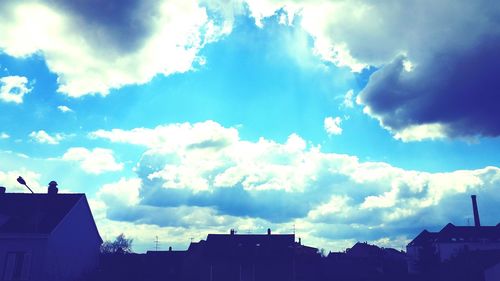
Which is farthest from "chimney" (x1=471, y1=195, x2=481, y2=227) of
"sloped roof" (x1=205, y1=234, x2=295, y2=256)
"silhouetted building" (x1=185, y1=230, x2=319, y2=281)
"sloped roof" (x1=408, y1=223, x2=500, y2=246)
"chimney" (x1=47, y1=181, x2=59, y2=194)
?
"chimney" (x1=47, y1=181, x2=59, y2=194)

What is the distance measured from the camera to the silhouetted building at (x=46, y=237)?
3366 centimetres

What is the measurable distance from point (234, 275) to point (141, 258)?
36.7ft

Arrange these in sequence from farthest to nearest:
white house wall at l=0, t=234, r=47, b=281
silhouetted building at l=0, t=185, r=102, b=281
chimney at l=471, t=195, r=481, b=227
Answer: chimney at l=471, t=195, r=481, b=227 < silhouetted building at l=0, t=185, r=102, b=281 < white house wall at l=0, t=234, r=47, b=281

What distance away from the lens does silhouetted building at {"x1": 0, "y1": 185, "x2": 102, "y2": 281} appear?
3366 centimetres

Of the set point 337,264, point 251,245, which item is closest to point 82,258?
point 251,245

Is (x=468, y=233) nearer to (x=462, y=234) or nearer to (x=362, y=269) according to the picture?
(x=462, y=234)

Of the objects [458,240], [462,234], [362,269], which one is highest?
[462,234]

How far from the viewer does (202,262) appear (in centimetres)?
4944

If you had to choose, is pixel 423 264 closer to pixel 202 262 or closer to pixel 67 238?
pixel 202 262

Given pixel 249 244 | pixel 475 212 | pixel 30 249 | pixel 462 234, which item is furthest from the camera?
pixel 475 212

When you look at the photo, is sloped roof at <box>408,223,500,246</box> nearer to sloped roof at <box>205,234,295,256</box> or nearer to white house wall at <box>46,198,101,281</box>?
sloped roof at <box>205,234,295,256</box>

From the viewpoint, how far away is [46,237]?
33750mm

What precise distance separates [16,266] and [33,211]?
5.31 meters

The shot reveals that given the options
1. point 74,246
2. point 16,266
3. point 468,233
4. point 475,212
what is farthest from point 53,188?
point 475,212
